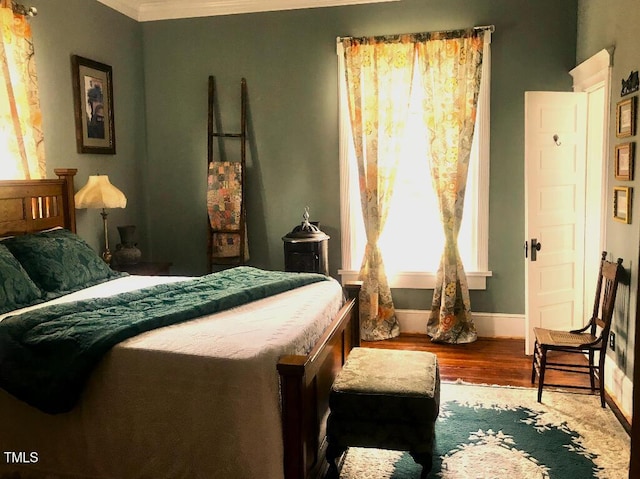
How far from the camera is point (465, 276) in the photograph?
4816 mm

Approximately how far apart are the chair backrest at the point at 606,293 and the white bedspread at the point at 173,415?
1.91 metres

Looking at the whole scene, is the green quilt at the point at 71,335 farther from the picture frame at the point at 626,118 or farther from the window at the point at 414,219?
the picture frame at the point at 626,118

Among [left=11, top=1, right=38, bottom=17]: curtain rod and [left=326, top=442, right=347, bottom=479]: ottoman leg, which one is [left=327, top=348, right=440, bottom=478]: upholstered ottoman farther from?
[left=11, top=1, right=38, bottom=17]: curtain rod

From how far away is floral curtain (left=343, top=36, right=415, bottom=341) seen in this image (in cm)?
475

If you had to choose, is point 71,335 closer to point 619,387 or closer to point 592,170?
point 619,387

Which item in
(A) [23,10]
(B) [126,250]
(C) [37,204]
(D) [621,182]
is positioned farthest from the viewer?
(B) [126,250]

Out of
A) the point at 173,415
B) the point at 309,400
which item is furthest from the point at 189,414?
the point at 309,400

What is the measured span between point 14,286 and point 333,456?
6.16 feet

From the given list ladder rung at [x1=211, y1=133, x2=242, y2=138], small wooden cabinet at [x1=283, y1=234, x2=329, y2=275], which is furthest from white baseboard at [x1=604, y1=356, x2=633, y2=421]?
ladder rung at [x1=211, y1=133, x2=242, y2=138]

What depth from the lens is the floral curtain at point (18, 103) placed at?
145 inches

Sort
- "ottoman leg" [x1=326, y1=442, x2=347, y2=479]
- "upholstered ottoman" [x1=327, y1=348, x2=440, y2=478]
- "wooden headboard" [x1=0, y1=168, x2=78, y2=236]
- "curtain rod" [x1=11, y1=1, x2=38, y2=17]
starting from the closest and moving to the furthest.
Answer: "upholstered ottoman" [x1=327, y1=348, x2=440, y2=478], "ottoman leg" [x1=326, y1=442, x2=347, y2=479], "wooden headboard" [x1=0, y1=168, x2=78, y2=236], "curtain rod" [x1=11, y1=1, x2=38, y2=17]

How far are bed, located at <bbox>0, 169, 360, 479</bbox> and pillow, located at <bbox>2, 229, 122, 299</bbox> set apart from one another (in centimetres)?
105

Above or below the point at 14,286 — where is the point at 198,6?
above

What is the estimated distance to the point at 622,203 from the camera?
11.2 ft
